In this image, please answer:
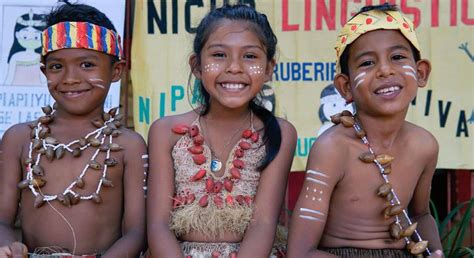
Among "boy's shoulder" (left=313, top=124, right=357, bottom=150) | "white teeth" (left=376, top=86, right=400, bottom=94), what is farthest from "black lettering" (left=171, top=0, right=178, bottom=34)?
"white teeth" (left=376, top=86, right=400, bottom=94)

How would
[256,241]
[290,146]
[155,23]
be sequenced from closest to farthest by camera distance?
[256,241]
[290,146]
[155,23]

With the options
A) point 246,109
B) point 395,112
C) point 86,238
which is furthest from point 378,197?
point 86,238

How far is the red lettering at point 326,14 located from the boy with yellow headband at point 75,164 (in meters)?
1.81

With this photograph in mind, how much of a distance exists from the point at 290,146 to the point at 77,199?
901 millimetres

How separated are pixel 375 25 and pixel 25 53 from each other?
8.37 feet

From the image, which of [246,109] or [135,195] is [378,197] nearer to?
[246,109]

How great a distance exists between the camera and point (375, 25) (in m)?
3.08

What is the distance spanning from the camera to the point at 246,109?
337 centimetres

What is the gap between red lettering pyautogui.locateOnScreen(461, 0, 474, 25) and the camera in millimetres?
4820

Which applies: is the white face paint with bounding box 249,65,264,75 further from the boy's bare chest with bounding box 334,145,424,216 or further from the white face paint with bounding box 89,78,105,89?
the white face paint with bounding box 89,78,105,89

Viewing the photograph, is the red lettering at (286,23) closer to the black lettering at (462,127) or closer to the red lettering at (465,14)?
the red lettering at (465,14)

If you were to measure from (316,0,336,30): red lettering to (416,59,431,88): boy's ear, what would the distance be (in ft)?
5.47

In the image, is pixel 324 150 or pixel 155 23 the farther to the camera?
pixel 155 23

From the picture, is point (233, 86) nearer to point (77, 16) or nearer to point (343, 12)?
point (77, 16)
